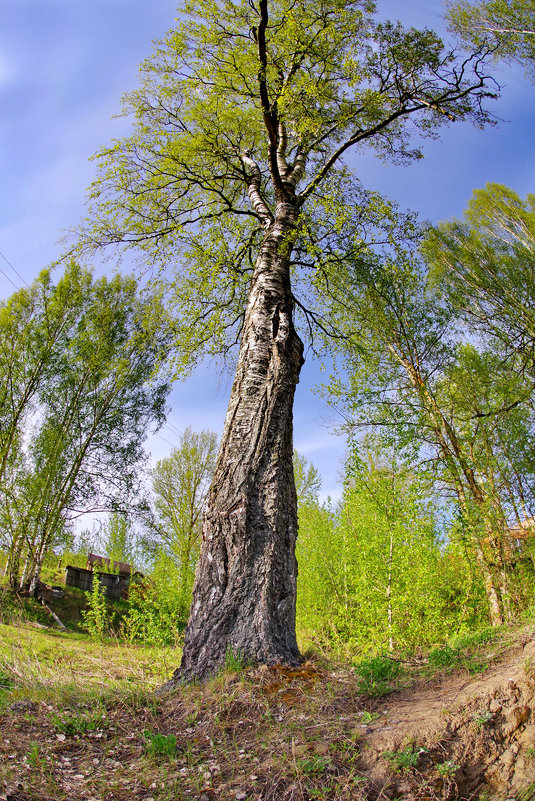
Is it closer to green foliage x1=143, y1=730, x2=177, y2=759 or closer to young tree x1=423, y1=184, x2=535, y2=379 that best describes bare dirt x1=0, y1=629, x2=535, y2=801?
green foliage x1=143, y1=730, x2=177, y2=759

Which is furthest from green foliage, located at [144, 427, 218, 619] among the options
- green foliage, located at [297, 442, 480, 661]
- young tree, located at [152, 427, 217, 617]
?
green foliage, located at [297, 442, 480, 661]

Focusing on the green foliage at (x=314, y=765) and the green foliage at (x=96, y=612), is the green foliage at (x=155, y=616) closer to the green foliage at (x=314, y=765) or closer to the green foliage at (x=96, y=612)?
the green foliage at (x=96, y=612)

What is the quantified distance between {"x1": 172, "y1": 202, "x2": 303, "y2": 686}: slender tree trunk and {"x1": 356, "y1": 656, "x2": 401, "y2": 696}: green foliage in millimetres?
535

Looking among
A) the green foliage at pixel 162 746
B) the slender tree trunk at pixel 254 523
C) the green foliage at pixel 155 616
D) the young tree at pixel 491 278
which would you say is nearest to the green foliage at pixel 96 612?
the green foliage at pixel 155 616

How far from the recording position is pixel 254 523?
3.54 m

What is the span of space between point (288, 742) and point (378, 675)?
2.84 ft

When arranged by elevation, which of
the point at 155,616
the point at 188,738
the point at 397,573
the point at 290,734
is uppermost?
the point at 397,573

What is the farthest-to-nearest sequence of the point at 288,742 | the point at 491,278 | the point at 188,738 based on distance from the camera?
the point at 491,278
the point at 188,738
the point at 288,742

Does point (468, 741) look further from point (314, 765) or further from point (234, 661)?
point (234, 661)

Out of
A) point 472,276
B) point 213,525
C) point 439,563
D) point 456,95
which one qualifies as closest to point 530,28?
point 456,95

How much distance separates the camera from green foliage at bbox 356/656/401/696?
105 inches

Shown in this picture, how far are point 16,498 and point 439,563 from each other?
39.1ft

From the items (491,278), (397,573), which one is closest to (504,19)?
(491,278)

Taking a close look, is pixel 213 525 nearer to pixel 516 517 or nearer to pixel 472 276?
pixel 516 517
